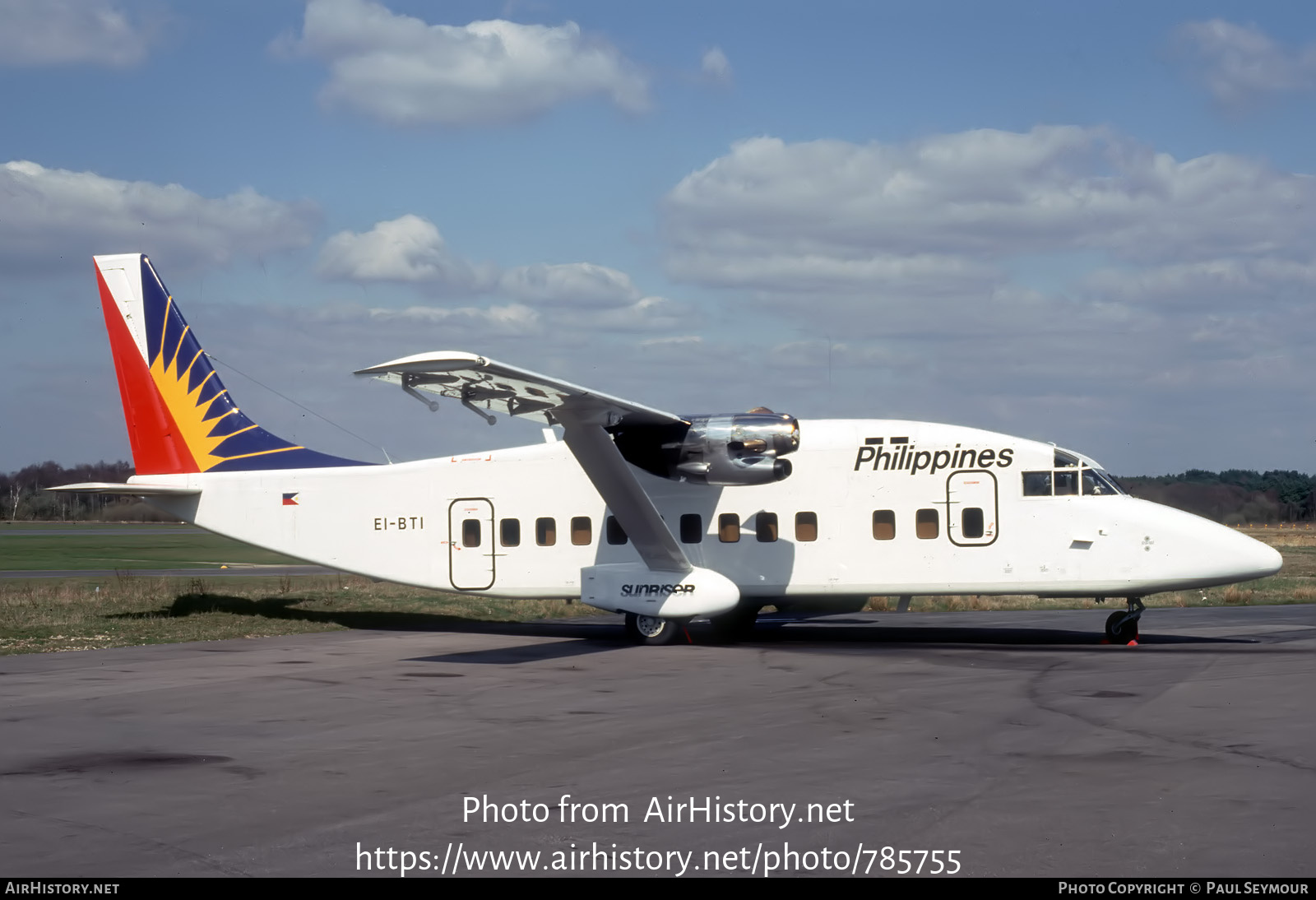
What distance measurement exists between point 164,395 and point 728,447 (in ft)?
38.1

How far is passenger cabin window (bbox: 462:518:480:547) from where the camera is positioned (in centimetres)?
2131

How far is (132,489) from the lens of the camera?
22.2 meters

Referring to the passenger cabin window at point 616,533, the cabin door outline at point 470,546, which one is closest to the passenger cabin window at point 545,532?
the cabin door outline at point 470,546

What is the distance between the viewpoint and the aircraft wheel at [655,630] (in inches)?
776

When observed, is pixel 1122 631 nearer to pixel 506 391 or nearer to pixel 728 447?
pixel 728 447

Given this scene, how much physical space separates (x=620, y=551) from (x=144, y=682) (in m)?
8.01

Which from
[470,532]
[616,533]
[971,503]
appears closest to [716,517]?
[616,533]

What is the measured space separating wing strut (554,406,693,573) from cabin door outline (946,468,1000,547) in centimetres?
427

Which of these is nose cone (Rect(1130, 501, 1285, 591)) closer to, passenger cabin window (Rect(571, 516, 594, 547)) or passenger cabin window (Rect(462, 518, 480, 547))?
passenger cabin window (Rect(571, 516, 594, 547))

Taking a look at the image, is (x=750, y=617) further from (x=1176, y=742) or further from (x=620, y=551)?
(x=1176, y=742)

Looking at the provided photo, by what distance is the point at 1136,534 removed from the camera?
1798 centimetres

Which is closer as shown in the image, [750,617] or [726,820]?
[726,820]

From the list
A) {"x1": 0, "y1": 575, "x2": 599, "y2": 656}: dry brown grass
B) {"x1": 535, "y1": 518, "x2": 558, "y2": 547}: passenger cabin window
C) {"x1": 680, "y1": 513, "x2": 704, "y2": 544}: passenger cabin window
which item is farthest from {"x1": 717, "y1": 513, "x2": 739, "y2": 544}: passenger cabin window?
{"x1": 0, "y1": 575, "x2": 599, "y2": 656}: dry brown grass

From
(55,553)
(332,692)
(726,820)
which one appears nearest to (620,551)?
(332,692)
